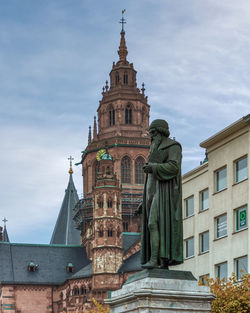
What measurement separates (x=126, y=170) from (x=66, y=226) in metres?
Result: 30.5

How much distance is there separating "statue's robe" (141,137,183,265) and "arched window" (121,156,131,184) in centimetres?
11371

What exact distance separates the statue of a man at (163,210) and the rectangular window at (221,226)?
120ft

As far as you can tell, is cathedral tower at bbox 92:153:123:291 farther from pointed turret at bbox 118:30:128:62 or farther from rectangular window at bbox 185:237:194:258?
rectangular window at bbox 185:237:194:258

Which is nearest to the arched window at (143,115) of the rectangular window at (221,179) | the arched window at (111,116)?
the arched window at (111,116)

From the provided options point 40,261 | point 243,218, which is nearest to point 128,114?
point 40,261

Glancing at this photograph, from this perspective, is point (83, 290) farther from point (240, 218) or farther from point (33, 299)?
point (240, 218)

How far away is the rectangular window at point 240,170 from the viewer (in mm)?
48188

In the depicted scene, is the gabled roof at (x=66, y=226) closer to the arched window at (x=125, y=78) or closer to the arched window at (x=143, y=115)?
the arched window at (x=143, y=115)

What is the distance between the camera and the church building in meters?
112

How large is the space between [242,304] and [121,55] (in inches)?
4477

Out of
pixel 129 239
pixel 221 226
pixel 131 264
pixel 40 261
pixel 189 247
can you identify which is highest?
pixel 129 239

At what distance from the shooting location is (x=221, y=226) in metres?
50.6

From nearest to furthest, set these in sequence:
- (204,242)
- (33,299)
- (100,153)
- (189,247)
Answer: (204,242), (189,247), (33,299), (100,153)

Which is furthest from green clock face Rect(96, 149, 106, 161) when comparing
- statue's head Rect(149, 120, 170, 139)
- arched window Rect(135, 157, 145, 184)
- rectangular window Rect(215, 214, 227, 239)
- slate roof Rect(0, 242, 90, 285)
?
statue's head Rect(149, 120, 170, 139)
